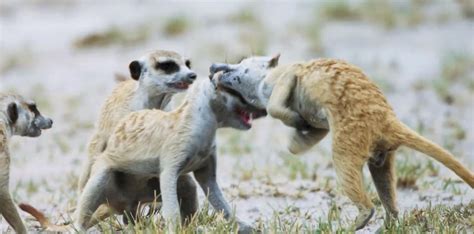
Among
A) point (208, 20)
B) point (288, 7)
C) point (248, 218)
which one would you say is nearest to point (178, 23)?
point (208, 20)

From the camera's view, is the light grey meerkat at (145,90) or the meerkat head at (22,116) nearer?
the meerkat head at (22,116)

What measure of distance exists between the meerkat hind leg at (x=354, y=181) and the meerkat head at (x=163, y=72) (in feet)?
5.44

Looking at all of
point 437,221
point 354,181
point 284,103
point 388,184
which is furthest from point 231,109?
point 437,221

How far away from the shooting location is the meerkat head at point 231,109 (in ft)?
23.7

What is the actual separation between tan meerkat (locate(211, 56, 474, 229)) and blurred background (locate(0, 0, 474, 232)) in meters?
0.83

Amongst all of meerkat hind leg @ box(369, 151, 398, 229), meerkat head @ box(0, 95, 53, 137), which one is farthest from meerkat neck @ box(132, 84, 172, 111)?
meerkat hind leg @ box(369, 151, 398, 229)

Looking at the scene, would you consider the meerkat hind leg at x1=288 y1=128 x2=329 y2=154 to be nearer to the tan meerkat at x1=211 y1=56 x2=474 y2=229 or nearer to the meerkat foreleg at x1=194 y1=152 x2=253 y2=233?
the tan meerkat at x1=211 y1=56 x2=474 y2=229

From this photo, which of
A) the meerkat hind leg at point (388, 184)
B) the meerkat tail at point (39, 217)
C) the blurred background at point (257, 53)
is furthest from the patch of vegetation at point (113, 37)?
the meerkat hind leg at point (388, 184)

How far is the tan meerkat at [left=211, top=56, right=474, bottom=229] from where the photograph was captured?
6840mm

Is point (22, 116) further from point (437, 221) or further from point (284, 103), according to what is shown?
point (437, 221)

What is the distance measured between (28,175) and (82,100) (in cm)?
343

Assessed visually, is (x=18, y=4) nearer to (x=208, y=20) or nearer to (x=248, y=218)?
(x=208, y=20)

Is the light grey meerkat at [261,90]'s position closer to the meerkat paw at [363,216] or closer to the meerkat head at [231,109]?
the meerkat head at [231,109]

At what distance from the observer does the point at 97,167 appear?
748 centimetres
